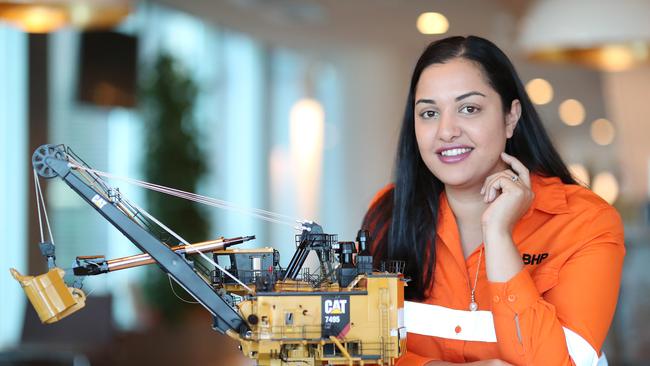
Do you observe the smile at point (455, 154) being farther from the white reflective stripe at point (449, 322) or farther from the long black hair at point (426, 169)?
the white reflective stripe at point (449, 322)

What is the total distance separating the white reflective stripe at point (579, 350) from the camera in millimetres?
2566

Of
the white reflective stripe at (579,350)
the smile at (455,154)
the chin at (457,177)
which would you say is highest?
the smile at (455,154)

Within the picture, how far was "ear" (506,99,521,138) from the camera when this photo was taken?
9.76 feet

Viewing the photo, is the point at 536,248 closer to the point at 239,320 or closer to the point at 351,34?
the point at 239,320

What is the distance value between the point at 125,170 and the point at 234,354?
2.73 metres

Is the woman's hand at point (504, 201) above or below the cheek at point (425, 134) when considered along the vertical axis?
below

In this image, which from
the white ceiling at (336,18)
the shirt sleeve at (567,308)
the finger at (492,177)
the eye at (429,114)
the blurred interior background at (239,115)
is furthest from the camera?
the white ceiling at (336,18)

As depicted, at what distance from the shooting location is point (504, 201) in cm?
266

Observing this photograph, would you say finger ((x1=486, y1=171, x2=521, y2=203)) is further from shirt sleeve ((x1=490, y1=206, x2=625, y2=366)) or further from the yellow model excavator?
the yellow model excavator

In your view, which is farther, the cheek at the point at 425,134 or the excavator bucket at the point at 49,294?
the cheek at the point at 425,134

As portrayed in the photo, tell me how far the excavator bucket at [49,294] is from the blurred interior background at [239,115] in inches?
135

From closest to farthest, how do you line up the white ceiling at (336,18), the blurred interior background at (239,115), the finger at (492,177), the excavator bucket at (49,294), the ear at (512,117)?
the excavator bucket at (49,294), the finger at (492,177), the ear at (512,117), the blurred interior background at (239,115), the white ceiling at (336,18)

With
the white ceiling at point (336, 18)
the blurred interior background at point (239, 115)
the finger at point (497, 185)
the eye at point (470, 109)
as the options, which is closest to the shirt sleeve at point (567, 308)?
the finger at point (497, 185)

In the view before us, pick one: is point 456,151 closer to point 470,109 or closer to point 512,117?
point 470,109
